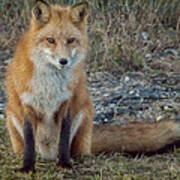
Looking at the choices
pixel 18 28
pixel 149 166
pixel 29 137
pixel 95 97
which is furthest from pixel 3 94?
A: pixel 149 166

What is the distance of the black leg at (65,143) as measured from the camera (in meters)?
4.51

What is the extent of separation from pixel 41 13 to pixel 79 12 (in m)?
0.38

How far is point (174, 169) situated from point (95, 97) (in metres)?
2.65

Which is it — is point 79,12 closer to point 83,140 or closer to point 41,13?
point 41,13

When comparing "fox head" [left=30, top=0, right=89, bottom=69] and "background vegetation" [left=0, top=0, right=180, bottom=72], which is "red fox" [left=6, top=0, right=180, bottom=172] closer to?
"fox head" [left=30, top=0, right=89, bottom=69]

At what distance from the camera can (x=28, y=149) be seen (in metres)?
4.39

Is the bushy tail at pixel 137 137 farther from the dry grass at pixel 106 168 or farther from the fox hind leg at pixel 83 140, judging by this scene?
the fox hind leg at pixel 83 140

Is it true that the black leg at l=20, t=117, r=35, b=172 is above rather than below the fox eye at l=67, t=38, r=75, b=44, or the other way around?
below

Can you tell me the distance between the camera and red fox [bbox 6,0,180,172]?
4242 millimetres

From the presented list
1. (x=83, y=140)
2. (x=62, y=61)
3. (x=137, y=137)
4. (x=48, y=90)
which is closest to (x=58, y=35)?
(x=62, y=61)

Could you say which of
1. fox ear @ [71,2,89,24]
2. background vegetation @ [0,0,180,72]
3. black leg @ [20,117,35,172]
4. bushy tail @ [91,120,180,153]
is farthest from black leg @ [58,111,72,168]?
background vegetation @ [0,0,180,72]

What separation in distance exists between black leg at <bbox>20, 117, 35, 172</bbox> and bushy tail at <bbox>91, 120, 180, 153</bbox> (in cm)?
96

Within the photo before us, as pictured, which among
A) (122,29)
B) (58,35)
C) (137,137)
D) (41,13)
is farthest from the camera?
(122,29)

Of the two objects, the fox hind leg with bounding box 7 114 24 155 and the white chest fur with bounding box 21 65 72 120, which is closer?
the white chest fur with bounding box 21 65 72 120
